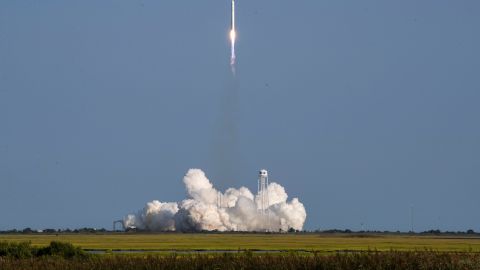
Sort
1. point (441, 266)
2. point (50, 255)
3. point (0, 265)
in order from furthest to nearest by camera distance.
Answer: point (50, 255) → point (0, 265) → point (441, 266)

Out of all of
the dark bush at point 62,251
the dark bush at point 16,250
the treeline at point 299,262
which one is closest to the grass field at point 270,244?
the treeline at point 299,262

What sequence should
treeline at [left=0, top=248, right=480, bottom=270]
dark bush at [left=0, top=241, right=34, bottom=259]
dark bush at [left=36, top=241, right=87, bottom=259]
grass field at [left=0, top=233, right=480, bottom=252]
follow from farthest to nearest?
grass field at [left=0, top=233, right=480, bottom=252], dark bush at [left=0, top=241, right=34, bottom=259], dark bush at [left=36, top=241, right=87, bottom=259], treeline at [left=0, top=248, right=480, bottom=270]

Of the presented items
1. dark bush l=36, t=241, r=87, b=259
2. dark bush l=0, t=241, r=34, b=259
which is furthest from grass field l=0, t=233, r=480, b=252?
dark bush l=0, t=241, r=34, b=259

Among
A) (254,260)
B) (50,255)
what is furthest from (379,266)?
(50,255)

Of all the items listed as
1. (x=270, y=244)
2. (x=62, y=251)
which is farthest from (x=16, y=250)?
(x=270, y=244)

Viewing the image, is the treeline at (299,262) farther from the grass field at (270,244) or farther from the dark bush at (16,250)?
the grass field at (270,244)

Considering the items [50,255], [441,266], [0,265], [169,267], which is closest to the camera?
[441,266]

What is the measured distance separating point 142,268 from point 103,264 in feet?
10.7

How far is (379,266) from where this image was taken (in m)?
58.6

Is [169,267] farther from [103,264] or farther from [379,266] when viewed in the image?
[379,266]

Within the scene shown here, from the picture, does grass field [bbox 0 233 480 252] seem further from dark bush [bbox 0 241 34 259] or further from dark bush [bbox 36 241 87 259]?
dark bush [bbox 0 241 34 259]

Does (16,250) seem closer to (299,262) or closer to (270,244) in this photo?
(299,262)

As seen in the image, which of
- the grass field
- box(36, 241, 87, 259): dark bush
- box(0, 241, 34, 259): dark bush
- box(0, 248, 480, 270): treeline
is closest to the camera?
box(0, 248, 480, 270): treeline

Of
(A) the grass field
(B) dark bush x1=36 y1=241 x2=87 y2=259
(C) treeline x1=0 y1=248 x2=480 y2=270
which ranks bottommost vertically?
(C) treeline x1=0 y1=248 x2=480 y2=270
